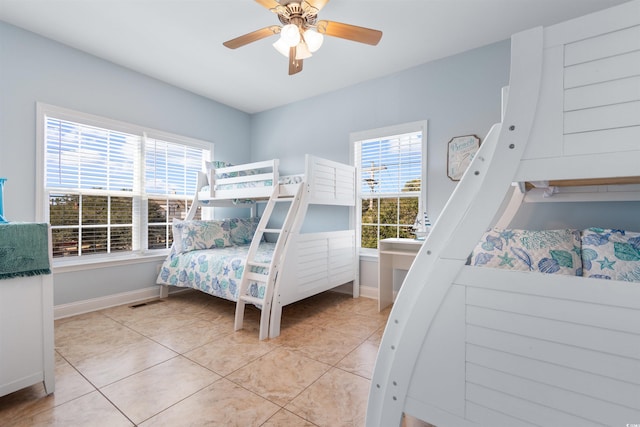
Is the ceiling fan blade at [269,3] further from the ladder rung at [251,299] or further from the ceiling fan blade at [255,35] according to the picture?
the ladder rung at [251,299]

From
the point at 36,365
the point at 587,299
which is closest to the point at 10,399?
the point at 36,365

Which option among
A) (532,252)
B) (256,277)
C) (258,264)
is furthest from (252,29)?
(532,252)

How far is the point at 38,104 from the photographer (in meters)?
2.69

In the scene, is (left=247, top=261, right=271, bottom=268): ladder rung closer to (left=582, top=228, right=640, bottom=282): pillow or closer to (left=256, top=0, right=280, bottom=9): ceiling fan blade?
(left=256, top=0, right=280, bottom=9): ceiling fan blade

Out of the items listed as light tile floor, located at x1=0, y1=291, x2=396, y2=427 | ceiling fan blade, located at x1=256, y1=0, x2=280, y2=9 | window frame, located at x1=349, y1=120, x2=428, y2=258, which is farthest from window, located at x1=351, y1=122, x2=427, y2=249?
ceiling fan blade, located at x1=256, y1=0, x2=280, y2=9

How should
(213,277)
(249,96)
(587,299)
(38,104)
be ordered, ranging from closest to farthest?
(587,299), (38,104), (213,277), (249,96)

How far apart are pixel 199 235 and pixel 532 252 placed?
3233 millimetres

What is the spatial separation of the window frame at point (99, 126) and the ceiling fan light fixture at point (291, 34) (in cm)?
234

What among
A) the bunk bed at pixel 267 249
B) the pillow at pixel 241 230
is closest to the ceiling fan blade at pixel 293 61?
the bunk bed at pixel 267 249

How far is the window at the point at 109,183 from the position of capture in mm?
2855

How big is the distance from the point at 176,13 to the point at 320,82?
1.70 metres

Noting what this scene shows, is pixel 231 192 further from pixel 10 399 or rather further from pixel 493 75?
pixel 493 75

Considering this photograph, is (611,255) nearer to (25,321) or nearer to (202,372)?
(202,372)

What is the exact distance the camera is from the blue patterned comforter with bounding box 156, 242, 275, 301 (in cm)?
270
